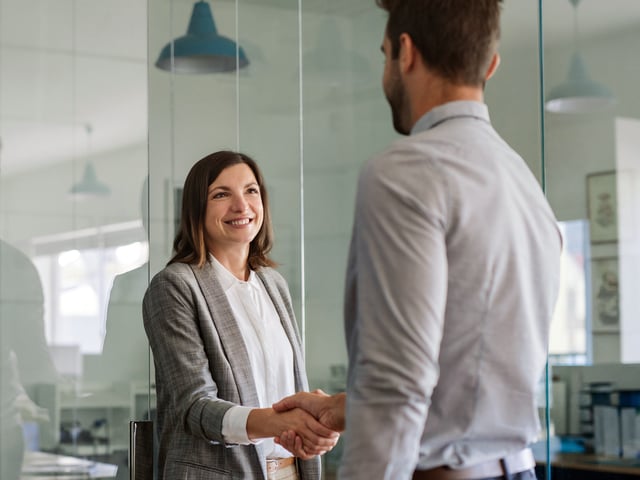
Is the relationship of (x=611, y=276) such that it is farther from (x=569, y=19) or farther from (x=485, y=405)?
(x=485, y=405)

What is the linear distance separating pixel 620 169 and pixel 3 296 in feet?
5.49

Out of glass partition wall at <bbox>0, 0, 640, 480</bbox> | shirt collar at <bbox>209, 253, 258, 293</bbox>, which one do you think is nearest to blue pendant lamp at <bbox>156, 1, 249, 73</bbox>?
glass partition wall at <bbox>0, 0, 640, 480</bbox>

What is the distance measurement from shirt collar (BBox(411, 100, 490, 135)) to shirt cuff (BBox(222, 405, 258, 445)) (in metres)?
0.85

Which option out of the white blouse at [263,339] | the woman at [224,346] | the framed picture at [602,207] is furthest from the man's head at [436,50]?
the framed picture at [602,207]

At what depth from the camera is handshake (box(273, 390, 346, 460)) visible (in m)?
2.12

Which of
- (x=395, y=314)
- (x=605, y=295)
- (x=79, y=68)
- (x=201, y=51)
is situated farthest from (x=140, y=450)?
(x=395, y=314)

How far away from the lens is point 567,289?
2.88 meters

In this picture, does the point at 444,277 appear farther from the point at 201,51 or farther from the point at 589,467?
the point at 201,51

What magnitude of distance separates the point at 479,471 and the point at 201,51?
6.38 feet

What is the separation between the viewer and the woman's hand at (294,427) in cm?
213

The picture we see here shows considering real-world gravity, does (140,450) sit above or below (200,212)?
below

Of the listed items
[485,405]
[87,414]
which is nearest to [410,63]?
[485,405]

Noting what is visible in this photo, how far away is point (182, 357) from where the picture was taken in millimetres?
2271

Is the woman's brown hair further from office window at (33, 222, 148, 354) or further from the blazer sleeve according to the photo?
office window at (33, 222, 148, 354)
